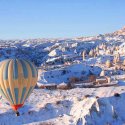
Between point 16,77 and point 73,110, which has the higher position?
point 16,77

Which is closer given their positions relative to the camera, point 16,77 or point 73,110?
point 16,77

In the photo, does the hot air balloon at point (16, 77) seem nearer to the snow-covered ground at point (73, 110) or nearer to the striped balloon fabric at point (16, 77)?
the striped balloon fabric at point (16, 77)

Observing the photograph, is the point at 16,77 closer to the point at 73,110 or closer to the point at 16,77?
the point at 16,77

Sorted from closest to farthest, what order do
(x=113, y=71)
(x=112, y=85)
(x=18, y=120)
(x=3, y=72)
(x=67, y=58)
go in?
(x=3, y=72) → (x=18, y=120) → (x=112, y=85) → (x=113, y=71) → (x=67, y=58)

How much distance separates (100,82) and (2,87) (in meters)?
27.2

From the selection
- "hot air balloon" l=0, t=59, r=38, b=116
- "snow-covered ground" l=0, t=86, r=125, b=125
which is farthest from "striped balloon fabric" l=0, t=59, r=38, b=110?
"snow-covered ground" l=0, t=86, r=125, b=125

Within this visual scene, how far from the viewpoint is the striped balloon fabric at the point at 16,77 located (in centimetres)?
2893

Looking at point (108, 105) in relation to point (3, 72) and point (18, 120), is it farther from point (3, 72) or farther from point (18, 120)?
point (3, 72)

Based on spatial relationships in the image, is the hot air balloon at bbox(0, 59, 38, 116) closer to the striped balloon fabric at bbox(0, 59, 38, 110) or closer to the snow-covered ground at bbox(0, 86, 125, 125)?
the striped balloon fabric at bbox(0, 59, 38, 110)

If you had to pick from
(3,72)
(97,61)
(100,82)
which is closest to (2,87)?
(3,72)

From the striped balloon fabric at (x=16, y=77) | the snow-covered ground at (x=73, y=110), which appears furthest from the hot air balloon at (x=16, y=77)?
the snow-covered ground at (x=73, y=110)

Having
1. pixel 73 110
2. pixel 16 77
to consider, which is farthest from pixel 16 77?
pixel 73 110

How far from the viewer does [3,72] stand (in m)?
29.0

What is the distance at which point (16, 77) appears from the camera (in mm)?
29109
